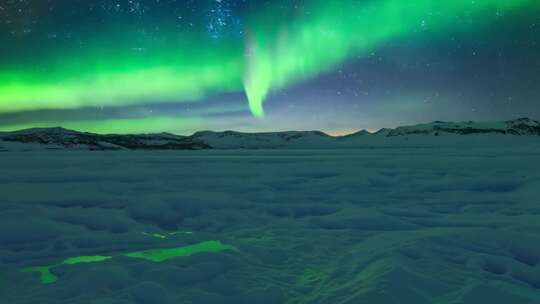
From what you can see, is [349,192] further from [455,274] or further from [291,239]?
[455,274]

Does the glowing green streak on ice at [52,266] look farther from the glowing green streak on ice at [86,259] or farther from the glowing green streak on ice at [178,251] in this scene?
the glowing green streak on ice at [178,251]

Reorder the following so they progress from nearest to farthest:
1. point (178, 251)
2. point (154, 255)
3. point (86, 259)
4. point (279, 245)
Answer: point (86, 259) → point (154, 255) → point (178, 251) → point (279, 245)

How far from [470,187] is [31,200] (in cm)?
1273

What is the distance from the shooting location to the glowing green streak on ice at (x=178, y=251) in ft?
18.2

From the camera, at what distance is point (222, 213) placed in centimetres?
844

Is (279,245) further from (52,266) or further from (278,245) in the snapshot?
(52,266)

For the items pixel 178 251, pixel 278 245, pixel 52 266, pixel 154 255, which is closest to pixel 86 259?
pixel 52 266

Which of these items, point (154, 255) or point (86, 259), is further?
point (154, 255)

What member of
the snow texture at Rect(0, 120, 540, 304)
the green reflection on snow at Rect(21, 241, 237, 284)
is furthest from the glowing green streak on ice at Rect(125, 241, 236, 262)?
the snow texture at Rect(0, 120, 540, 304)

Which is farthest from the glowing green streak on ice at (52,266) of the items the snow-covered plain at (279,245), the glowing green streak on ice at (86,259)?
the snow-covered plain at (279,245)

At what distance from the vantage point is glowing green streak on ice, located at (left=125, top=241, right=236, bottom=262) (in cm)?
555

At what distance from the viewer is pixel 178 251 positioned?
5887 millimetres

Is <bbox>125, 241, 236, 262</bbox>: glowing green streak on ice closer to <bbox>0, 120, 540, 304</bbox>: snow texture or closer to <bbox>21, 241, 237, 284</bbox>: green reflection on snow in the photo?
<bbox>21, 241, 237, 284</bbox>: green reflection on snow

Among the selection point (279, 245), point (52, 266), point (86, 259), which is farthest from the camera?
point (279, 245)
